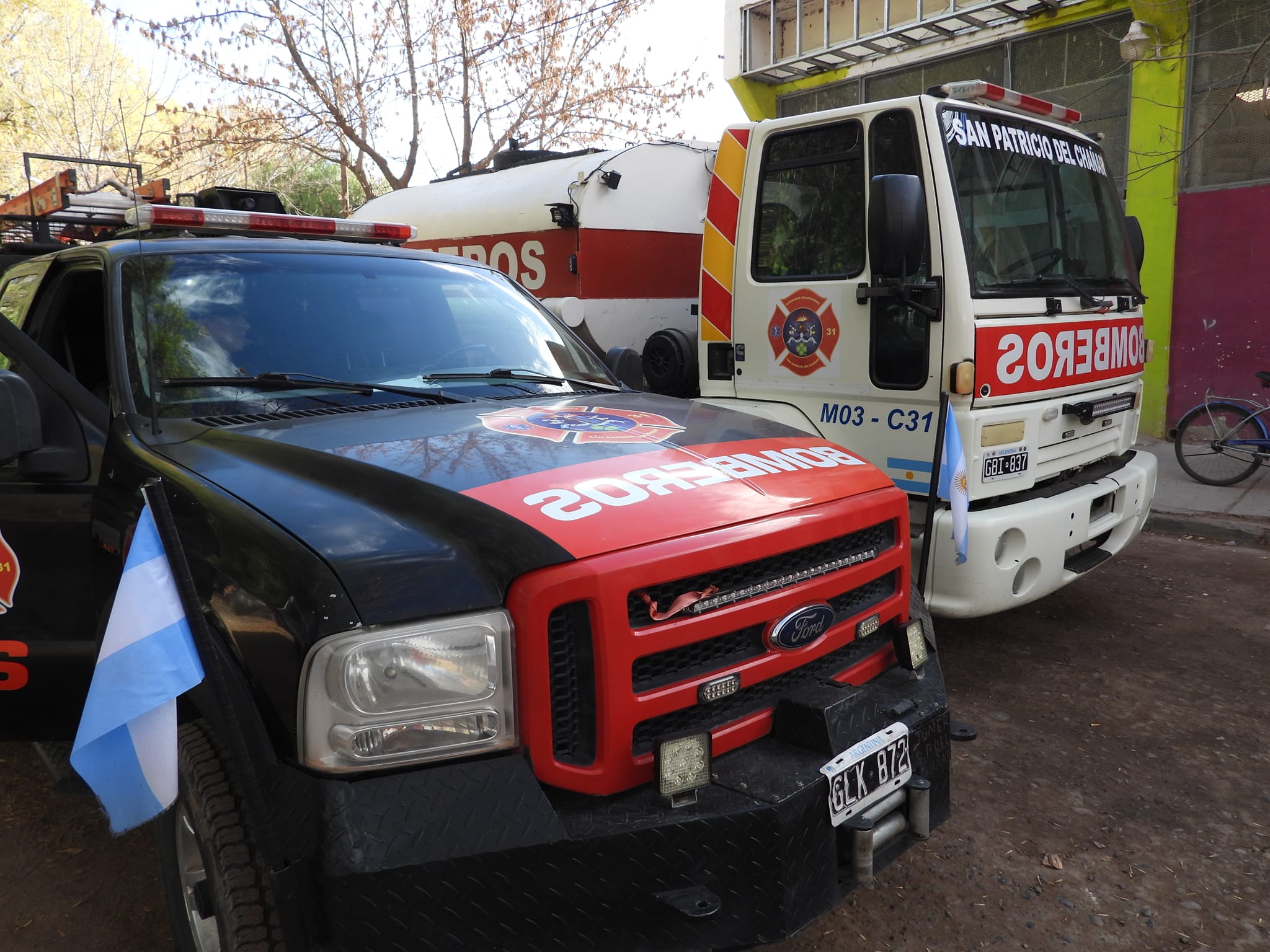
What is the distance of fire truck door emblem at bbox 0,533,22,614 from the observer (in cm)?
281

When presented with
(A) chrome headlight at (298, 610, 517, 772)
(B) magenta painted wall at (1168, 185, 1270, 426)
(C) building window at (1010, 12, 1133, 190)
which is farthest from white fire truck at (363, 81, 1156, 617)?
(C) building window at (1010, 12, 1133, 190)

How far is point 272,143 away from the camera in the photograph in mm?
17516

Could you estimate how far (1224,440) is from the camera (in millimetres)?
8172

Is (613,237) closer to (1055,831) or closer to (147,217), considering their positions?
(147,217)

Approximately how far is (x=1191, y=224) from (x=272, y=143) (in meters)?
14.7

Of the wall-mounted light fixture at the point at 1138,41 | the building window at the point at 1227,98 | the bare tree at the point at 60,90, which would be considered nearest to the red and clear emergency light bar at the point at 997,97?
the wall-mounted light fixture at the point at 1138,41

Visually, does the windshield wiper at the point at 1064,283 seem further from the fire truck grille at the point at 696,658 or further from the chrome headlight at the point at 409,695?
the chrome headlight at the point at 409,695

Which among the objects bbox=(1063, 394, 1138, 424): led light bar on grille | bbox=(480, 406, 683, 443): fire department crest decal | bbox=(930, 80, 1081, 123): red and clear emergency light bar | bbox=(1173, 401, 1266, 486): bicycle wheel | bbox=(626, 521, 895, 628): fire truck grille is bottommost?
bbox=(1173, 401, 1266, 486): bicycle wheel

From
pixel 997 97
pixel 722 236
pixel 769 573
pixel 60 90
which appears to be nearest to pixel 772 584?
pixel 769 573

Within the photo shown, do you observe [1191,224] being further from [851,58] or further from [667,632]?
[667,632]

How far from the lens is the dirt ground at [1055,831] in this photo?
2783 mm

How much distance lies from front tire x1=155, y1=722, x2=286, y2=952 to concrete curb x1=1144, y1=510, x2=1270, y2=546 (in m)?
6.58

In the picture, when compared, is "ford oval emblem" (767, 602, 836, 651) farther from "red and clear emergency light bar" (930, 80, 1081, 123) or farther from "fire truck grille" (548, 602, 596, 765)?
"red and clear emergency light bar" (930, 80, 1081, 123)

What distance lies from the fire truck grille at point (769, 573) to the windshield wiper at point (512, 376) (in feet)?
3.96
